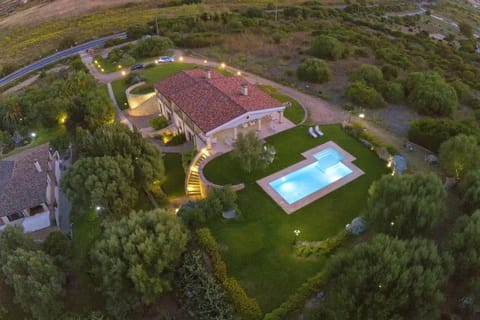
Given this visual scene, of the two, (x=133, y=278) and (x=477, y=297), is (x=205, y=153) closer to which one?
(x=133, y=278)

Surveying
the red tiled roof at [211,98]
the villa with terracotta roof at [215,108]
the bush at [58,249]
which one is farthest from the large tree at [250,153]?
the bush at [58,249]

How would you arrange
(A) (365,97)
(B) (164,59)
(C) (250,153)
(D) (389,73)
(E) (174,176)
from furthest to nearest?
(B) (164,59)
(D) (389,73)
(A) (365,97)
(E) (174,176)
(C) (250,153)

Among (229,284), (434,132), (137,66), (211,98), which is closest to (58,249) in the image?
(229,284)

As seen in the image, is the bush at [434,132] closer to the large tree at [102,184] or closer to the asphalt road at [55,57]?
the large tree at [102,184]

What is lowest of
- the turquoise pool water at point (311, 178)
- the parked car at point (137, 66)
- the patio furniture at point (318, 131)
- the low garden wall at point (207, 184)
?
the turquoise pool water at point (311, 178)

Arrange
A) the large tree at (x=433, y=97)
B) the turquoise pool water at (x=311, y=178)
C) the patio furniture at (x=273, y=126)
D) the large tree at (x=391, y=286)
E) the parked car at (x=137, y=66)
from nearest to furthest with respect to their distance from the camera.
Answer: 1. the large tree at (x=391, y=286)
2. the turquoise pool water at (x=311, y=178)
3. the patio furniture at (x=273, y=126)
4. the large tree at (x=433, y=97)
5. the parked car at (x=137, y=66)

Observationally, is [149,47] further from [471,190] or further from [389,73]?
[471,190]

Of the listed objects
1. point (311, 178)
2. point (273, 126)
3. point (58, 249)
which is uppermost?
point (273, 126)
